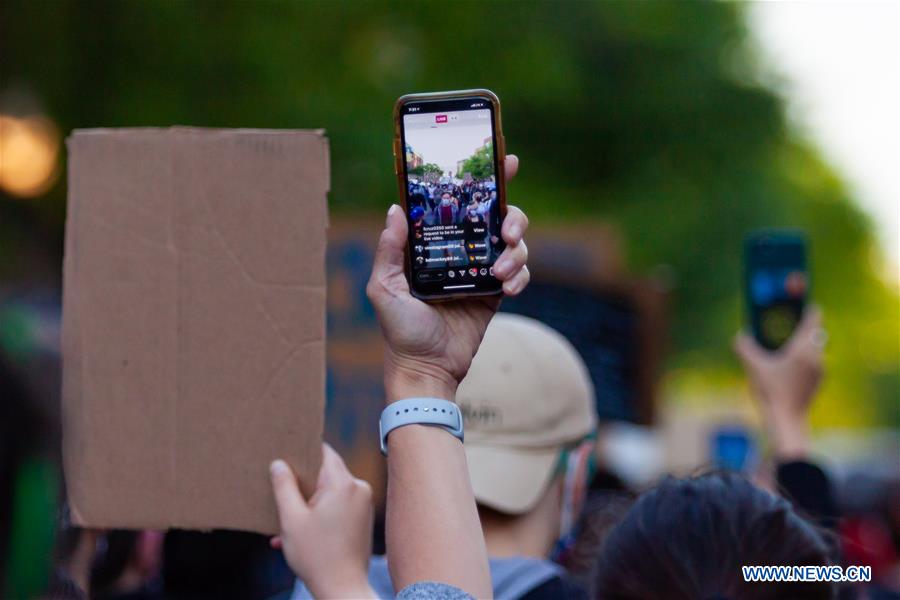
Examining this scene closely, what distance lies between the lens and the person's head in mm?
2365

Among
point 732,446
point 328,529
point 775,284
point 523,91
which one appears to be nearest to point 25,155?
point 523,91

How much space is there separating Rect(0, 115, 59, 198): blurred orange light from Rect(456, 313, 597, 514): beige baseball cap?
9.03m

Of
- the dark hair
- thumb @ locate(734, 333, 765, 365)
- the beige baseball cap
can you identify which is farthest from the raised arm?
thumb @ locate(734, 333, 765, 365)

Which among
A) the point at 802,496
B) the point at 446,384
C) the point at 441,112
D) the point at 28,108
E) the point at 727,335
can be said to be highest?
the point at 28,108

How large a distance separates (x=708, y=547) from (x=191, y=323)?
2.96 feet

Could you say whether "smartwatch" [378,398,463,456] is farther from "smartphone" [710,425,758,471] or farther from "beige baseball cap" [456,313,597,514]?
"smartphone" [710,425,758,471]

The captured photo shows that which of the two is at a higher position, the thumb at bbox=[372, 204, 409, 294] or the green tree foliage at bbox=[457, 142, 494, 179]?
the green tree foliage at bbox=[457, 142, 494, 179]

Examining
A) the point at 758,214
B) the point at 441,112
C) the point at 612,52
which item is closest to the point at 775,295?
the point at 441,112

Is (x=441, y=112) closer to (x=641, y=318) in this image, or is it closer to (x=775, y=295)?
(x=775, y=295)

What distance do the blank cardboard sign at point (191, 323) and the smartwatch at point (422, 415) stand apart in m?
0.13

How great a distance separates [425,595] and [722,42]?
15061 mm

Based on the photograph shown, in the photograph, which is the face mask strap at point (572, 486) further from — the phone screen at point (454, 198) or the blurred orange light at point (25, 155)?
the blurred orange light at point (25, 155)

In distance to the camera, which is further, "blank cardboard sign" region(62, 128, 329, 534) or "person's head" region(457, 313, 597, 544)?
"person's head" region(457, 313, 597, 544)

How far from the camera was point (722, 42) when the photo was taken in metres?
15.7
